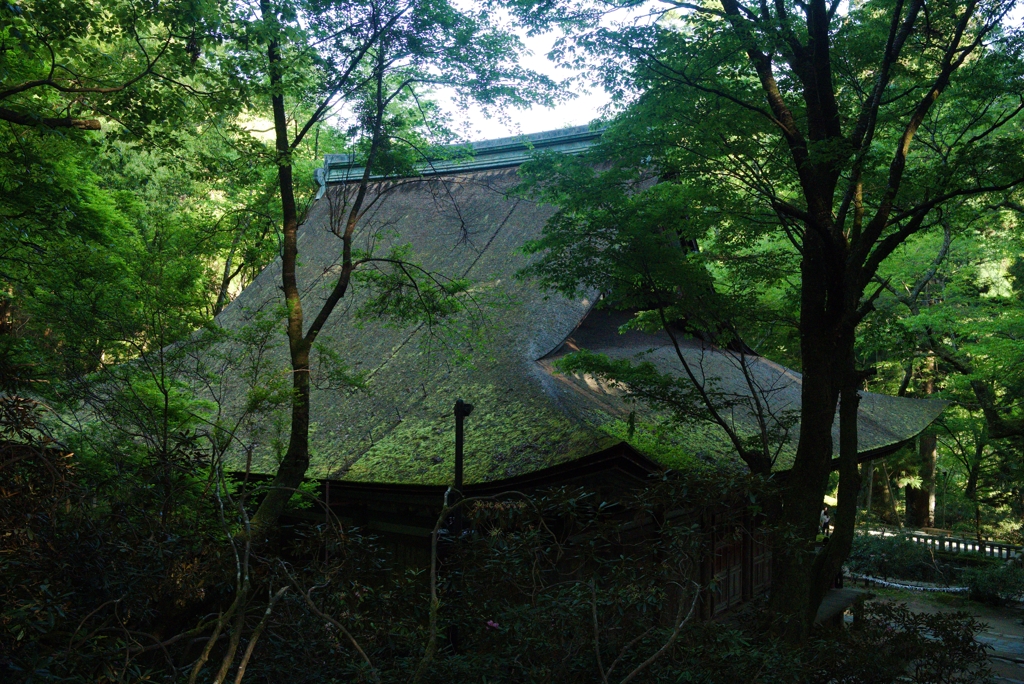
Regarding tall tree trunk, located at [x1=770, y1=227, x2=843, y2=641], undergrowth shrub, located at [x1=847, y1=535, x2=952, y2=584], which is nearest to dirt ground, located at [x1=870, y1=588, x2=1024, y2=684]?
undergrowth shrub, located at [x1=847, y1=535, x2=952, y2=584]

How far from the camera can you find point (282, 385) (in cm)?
674

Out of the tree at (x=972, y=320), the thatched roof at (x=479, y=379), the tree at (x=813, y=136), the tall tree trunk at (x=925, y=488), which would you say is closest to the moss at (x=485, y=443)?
the thatched roof at (x=479, y=379)

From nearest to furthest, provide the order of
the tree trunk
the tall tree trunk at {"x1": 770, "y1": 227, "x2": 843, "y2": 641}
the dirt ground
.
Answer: the tall tree trunk at {"x1": 770, "y1": 227, "x2": 843, "y2": 641}
the dirt ground
the tree trunk

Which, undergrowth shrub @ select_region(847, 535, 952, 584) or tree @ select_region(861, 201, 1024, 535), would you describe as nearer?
tree @ select_region(861, 201, 1024, 535)

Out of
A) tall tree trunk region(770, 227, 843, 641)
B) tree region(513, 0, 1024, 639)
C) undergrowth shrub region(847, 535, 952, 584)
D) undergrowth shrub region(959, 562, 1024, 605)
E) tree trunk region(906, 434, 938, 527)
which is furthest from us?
tree trunk region(906, 434, 938, 527)

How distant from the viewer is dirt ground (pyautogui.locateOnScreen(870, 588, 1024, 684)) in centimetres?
991

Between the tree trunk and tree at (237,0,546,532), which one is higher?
tree at (237,0,546,532)

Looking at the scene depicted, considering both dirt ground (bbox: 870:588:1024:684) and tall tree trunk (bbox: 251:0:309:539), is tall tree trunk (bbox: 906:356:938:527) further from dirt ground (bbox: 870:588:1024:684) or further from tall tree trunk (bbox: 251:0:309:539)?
tall tree trunk (bbox: 251:0:309:539)

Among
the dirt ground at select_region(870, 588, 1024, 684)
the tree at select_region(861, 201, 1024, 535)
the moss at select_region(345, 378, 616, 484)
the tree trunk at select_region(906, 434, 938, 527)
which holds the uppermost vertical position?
the tree at select_region(861, 201, 1024, 535)

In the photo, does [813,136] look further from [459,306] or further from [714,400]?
[459,306]

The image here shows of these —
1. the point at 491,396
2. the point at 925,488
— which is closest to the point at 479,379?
the point at 491,396

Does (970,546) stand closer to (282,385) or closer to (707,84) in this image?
(707,84)

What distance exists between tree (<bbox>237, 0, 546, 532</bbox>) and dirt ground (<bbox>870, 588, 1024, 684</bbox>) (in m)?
8.56

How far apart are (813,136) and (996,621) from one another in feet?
37.6
